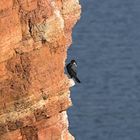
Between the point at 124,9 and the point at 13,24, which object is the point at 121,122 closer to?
the point at 124,9

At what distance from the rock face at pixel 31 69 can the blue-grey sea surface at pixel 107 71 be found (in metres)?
37.4

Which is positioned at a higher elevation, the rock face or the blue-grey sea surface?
the rock face

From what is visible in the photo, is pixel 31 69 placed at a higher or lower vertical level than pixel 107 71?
higher

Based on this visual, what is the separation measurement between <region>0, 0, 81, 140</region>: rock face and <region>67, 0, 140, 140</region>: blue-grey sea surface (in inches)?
1474

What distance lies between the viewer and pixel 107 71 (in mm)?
64875

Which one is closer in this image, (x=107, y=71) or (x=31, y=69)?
(x=31, y=69)

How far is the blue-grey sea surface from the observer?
191 ft

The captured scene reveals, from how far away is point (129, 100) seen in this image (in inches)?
2388

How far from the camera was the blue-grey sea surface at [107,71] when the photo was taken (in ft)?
191

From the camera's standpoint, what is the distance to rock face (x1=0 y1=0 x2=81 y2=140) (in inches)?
707

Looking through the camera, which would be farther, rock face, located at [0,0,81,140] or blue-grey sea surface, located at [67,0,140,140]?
blue-grey sea surface, located at [67,0,140,140]

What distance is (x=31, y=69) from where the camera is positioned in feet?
60.9

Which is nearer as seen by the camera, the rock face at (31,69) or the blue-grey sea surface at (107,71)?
the rock face at (31,69)

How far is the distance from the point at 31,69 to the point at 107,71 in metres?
46.4
